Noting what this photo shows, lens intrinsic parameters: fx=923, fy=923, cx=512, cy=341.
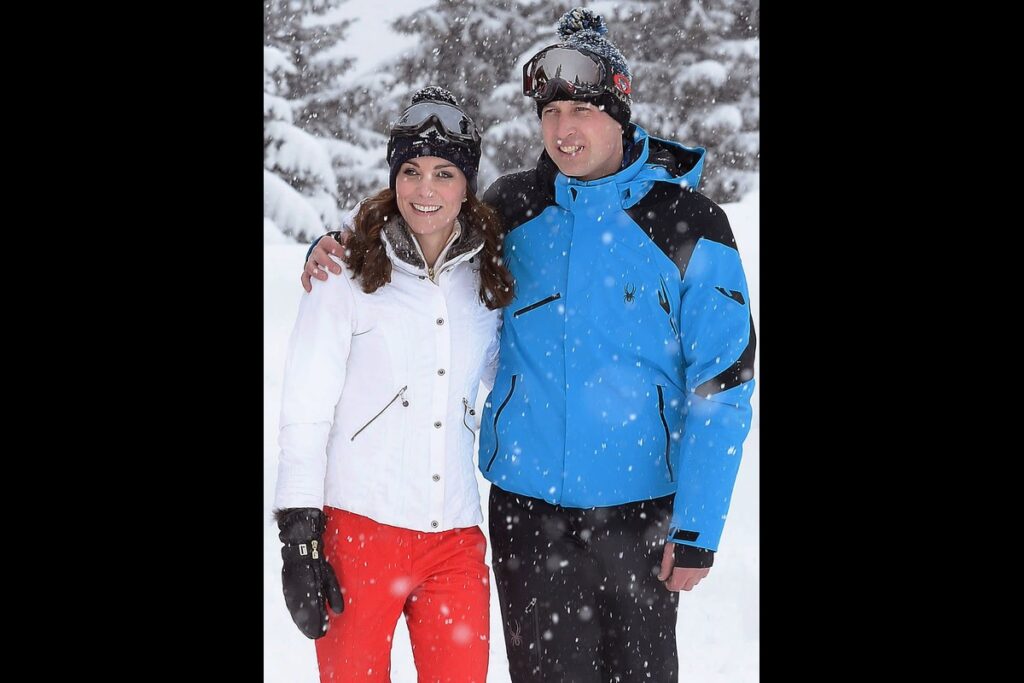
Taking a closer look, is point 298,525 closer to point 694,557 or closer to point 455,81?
point 694,557

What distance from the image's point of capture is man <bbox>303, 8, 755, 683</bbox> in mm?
2867

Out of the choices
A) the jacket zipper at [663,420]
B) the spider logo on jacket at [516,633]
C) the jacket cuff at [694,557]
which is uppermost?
the jacket zipper at [663,420]

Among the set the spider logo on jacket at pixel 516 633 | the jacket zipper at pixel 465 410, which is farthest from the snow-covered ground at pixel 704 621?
the jacket zipper at pixel 465 410

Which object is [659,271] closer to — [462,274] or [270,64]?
[462,274]

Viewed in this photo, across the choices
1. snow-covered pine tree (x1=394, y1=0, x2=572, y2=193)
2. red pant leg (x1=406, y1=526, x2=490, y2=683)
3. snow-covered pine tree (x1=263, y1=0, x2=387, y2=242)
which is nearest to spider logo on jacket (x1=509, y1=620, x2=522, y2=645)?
red pant leg (x1=406, y1=526, x2=490, y2=683)

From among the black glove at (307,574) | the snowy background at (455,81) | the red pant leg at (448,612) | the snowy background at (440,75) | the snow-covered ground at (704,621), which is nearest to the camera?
the black glove at (307,574)

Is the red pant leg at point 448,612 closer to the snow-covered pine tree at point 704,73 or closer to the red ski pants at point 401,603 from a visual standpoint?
the red ski pants at point 401,603

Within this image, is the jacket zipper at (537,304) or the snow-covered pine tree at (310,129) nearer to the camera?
the jacket zipper at (537,304)

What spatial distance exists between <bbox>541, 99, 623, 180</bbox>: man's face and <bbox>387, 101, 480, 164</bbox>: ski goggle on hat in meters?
0.25

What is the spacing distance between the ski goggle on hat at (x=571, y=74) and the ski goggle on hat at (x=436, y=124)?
0.29 metres

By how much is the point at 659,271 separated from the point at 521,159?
31.5 feet

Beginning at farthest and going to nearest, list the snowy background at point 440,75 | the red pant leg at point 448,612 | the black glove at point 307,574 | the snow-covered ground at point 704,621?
the snowy background at point 440,75, the snow-covered ground at point 704,621, the red pant leg at point 448,612, the black glove at point 307,574

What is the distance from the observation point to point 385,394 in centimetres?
276

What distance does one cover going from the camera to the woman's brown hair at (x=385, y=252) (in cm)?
273
